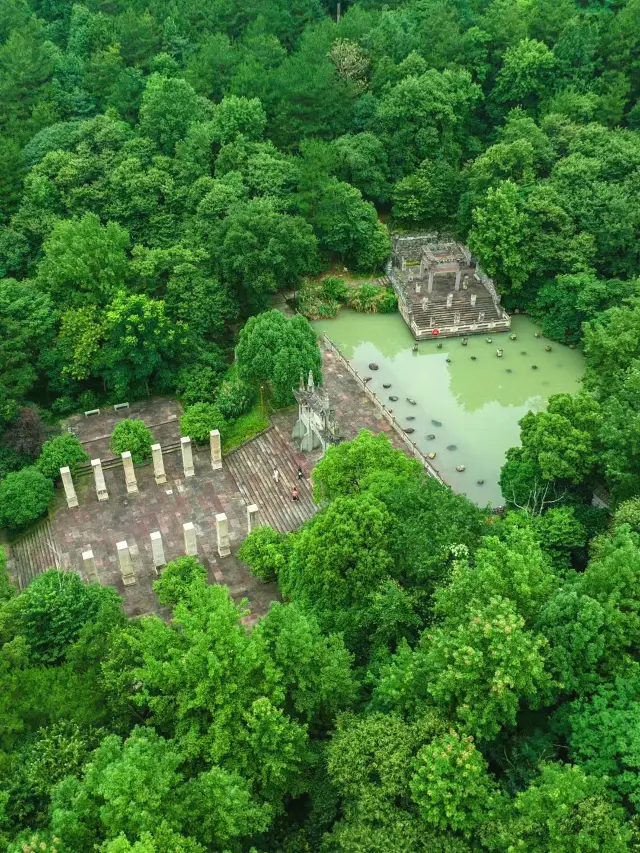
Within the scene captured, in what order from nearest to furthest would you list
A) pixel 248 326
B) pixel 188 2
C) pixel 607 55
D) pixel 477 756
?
1. pixel 477 756
2. pixel 248 326
3. pixel 607 55
4. pixel 188 2

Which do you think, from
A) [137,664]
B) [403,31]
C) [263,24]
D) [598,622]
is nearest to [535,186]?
[403,31]

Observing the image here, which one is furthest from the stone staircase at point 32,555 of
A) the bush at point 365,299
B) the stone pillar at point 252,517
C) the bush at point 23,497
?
the bush at point 365,299

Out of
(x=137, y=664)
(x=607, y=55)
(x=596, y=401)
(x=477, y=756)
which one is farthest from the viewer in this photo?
(x=607, y=55)

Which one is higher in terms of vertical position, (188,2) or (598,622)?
(188,2)

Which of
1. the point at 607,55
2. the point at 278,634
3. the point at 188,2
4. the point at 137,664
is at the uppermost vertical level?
the point at 188,2

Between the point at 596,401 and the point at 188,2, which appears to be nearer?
the point at 596,401

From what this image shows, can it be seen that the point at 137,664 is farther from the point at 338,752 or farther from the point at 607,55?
the point at 607,55

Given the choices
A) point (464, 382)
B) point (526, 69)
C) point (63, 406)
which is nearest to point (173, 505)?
point (63, 406)

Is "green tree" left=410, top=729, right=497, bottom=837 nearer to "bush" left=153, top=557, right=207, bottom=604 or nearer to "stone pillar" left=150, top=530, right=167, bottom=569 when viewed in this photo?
"bush" left=153, top=557, right=207, bottom=604
